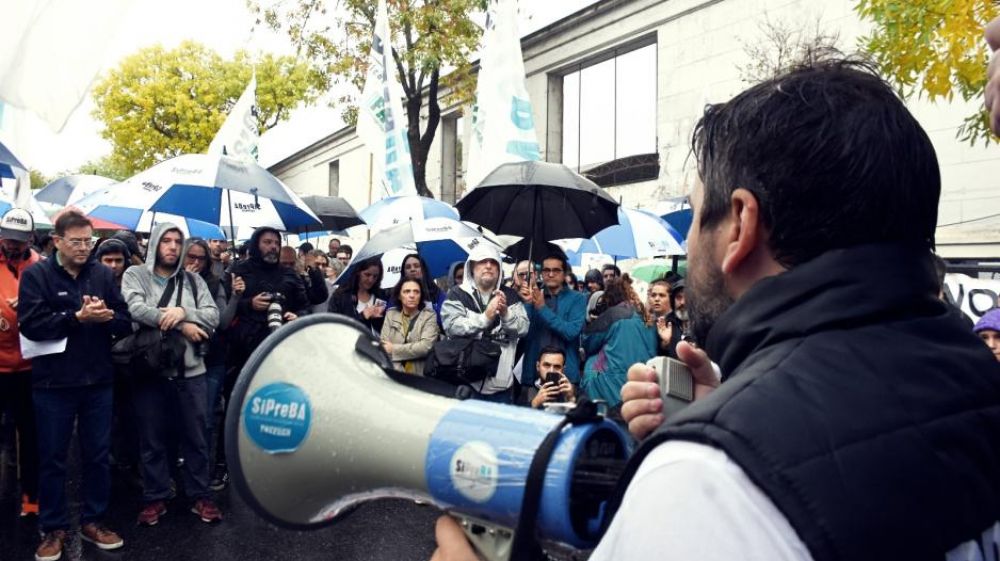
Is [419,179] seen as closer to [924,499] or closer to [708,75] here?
[708,75]

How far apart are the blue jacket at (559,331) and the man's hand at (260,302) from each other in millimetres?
2010

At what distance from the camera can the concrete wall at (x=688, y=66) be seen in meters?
11.2

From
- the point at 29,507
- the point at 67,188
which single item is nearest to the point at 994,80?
the point at 29,507

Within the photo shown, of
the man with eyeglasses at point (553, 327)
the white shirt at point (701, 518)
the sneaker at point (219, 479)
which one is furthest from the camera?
the sneaker at point (219, 479)

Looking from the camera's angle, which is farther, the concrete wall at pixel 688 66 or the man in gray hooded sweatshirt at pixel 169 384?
the concrete wall at pixel 688 66

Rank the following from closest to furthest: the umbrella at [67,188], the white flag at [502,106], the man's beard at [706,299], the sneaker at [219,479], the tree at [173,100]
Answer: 1. the man's beard at [706,299]
2. the sneaker at [219,479]
3. the white flag at [502,106]
4. the umbrella at [67,188]
5. the tree at [173,100]

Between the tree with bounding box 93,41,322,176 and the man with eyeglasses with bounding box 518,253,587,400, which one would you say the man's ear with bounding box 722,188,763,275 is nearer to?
the man with eyeglasses with bounding box 518,253,587,400

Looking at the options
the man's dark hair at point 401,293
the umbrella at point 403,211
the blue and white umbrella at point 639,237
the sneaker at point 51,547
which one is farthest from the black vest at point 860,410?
the blue and white umbrella at point 639,237

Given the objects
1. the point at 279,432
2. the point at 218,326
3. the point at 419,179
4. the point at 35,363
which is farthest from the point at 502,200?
the point at 419,179

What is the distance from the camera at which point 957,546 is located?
37.0 inches

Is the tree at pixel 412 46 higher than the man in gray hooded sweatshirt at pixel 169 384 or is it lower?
higher

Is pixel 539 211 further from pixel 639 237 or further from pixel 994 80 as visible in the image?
pixel 994 80

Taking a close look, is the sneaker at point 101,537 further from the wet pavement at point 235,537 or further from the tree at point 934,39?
the tree at point 934,39

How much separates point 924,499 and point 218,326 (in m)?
5.58
